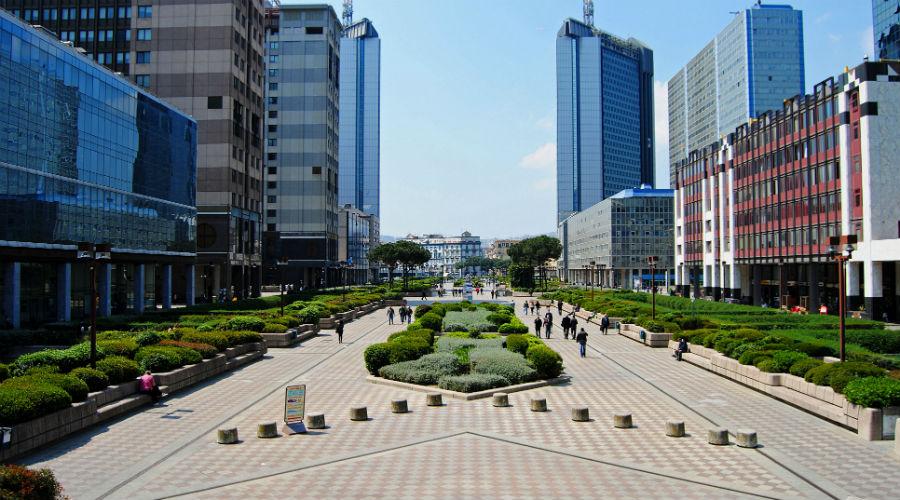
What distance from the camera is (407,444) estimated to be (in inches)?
647

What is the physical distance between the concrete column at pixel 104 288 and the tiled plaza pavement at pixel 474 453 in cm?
3529

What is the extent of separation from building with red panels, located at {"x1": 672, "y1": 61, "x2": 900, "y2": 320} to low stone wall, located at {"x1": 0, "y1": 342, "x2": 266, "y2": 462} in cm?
4955

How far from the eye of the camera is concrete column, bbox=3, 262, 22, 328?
43250mm

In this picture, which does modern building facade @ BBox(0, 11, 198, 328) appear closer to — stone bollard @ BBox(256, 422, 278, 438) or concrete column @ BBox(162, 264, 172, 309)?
concrete column @ BBox(162, 264, 172, 309)

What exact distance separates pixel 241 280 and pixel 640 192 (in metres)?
84.8

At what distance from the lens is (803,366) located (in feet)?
73.7

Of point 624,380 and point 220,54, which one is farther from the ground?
point 220,54

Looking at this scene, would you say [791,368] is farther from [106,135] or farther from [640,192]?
[640,192]

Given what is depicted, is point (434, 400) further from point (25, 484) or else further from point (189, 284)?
point (189, 284)

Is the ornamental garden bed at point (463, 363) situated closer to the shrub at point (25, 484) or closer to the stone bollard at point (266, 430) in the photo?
the stone bollard at point (266, 430)

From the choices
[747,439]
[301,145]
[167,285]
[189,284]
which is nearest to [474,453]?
[747,439]

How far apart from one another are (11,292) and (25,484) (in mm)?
40517

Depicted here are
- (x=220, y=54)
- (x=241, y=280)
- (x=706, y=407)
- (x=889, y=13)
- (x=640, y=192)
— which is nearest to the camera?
(x=706, y=407)

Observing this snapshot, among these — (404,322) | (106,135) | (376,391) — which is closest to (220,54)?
A: (106,135)
